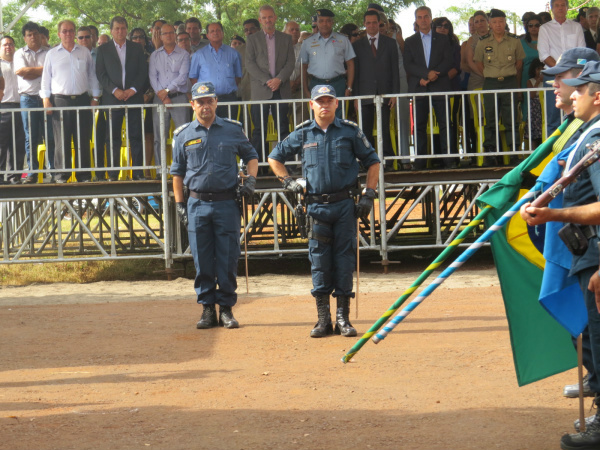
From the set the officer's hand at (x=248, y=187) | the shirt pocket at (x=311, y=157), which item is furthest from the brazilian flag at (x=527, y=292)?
the officer's hand at (x=248, y=187)

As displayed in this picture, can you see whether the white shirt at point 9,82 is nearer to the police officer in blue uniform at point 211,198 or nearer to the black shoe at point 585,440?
the police officer in blue uniform at point 211,198

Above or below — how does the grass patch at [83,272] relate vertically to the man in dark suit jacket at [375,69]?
below

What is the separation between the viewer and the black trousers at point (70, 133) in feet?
40.3

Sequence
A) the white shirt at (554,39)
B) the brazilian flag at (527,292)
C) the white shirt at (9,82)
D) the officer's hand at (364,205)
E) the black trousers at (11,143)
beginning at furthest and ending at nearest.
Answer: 1. the white shirt at (9,82)
2. the black trousers at (11,143)
3. the white shirt at (554,39)
4. the officer's hand at (364,205)
5. the brazilian flag at (527,292)

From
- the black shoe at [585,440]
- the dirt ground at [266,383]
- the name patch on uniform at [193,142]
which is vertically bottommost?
the dirt ground at [266,383]

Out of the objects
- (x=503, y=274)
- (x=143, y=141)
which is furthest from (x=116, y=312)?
(x=503, y=274)

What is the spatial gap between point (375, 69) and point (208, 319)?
4.97 meters

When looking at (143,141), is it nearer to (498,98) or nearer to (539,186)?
(498,98)

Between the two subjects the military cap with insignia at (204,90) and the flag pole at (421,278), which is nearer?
the flag pole at (421,278)

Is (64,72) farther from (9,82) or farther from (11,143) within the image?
(11,143)

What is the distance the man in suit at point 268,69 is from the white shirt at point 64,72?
7.14ft

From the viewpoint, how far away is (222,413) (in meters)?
5.70

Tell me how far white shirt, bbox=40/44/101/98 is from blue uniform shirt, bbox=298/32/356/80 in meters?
2.97

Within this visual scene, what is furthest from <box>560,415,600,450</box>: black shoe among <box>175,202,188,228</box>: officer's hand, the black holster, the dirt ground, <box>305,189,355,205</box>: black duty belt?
<box>175,202,188,228</box>: officer's hand
